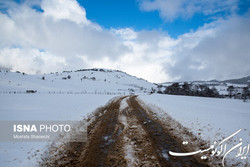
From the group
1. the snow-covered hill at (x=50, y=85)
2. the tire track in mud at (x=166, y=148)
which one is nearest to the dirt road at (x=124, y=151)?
the tire track in mud at (x=166, y=148)

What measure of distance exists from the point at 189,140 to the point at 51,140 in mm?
7395

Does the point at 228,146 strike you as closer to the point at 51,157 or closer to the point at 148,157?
the point at 148,157

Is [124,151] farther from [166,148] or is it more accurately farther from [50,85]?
[50,85]

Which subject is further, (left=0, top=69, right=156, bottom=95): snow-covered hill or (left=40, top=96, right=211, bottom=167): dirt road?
(left=0, top=69, right=156, bottom=95): snow-covered hill

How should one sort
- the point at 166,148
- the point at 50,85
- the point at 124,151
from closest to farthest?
1. the point at 124,151
2. the point at 166,148
3. the point at 50,85

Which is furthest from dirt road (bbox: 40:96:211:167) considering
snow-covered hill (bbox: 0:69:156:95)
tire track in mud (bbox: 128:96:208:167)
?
snow-covered hill (bbox: 0:69:156:95)

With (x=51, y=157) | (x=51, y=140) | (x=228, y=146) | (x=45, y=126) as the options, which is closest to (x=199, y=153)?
(x=228, y=146)

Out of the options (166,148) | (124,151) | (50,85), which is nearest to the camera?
(124,151)

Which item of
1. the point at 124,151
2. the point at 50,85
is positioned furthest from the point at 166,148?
the point at 50,85

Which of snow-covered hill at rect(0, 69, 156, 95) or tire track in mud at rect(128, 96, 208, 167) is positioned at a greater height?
snow-covered hill at rect(0, 69, 156, 95)

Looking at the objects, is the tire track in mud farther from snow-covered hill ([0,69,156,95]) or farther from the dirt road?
snow-covered hill ([0,69,156,95])

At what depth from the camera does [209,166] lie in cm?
429

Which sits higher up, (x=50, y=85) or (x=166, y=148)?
(x=50, y=85)

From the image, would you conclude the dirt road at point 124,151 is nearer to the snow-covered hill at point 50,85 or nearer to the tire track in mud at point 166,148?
the tire track in mud at point 166,148
